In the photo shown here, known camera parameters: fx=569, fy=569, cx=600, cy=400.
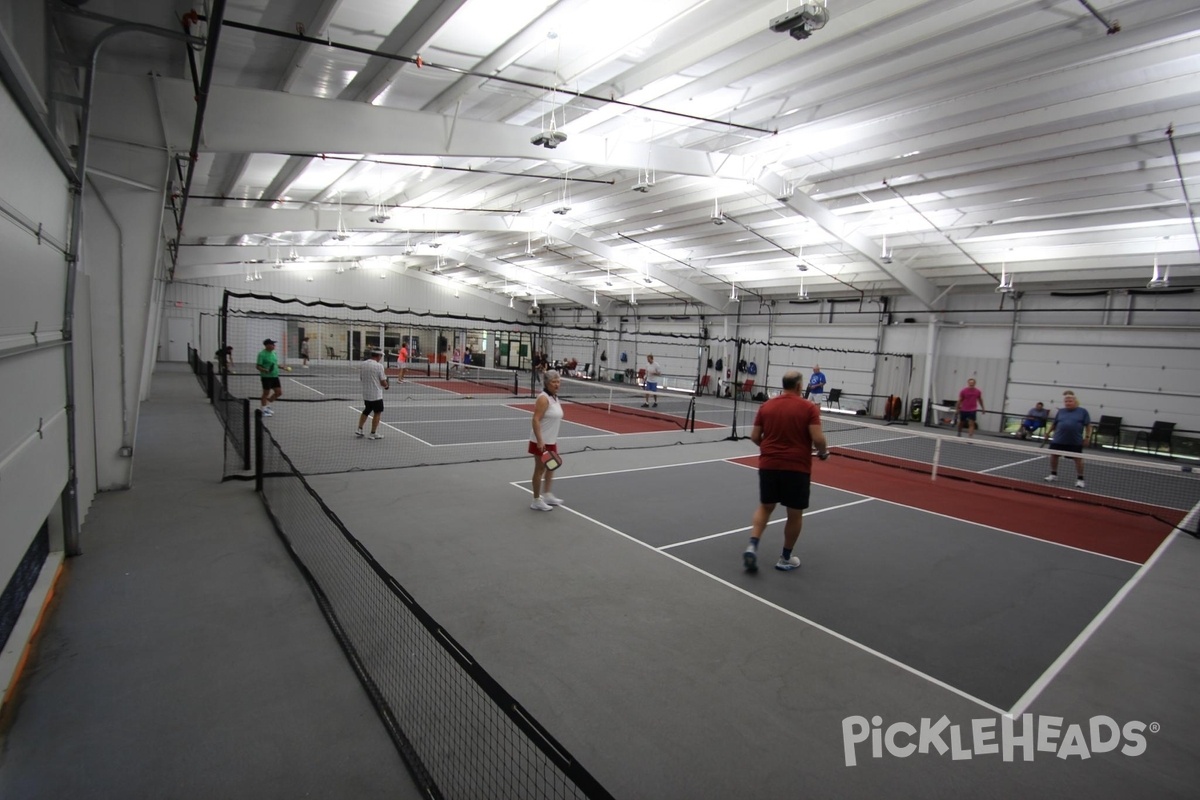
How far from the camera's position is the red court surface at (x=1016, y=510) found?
735 cm

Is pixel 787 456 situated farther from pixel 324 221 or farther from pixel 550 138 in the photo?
pixel 324 221

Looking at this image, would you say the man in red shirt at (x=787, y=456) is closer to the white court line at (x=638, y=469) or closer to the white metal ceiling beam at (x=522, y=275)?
the white court line at (x=638, y=469)

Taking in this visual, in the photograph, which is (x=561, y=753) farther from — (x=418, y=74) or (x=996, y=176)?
(x=996, y=176)

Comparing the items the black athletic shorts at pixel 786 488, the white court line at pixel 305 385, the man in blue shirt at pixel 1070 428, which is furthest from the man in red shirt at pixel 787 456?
the white court line at pixel 305 385

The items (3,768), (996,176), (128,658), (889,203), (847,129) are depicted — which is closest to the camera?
(3,768)

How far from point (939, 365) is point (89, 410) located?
2346 cm

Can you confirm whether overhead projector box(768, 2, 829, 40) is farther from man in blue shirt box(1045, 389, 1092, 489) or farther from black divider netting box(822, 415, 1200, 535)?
man in blue shirt box(1045, 389, 1092, 489)

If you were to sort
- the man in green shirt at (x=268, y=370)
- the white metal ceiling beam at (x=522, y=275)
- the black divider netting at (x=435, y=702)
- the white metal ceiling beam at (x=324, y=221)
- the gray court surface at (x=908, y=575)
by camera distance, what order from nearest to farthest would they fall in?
the black divider netting at (x=435, y=702)
the gray court surface at (x=908, y=575)
the man in green shirt at (x=268, y=370)
the white metal ceiling beam at (x=324, y=221)
the white metal ceiling beam at (x=522, y=275)

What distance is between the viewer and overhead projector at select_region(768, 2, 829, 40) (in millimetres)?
5641

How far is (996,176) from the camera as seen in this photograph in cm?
1221

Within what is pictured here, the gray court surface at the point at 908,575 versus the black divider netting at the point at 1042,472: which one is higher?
the black divider netting at the point at 1042,472

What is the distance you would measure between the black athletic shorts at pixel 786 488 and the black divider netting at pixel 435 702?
3.23m

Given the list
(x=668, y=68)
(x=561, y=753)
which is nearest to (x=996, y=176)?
(x=668, y=68)

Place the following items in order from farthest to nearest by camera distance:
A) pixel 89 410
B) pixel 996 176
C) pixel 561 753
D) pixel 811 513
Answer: pixel 996 176, pixel 811 513, pixel 89 410, pixel 561 753
